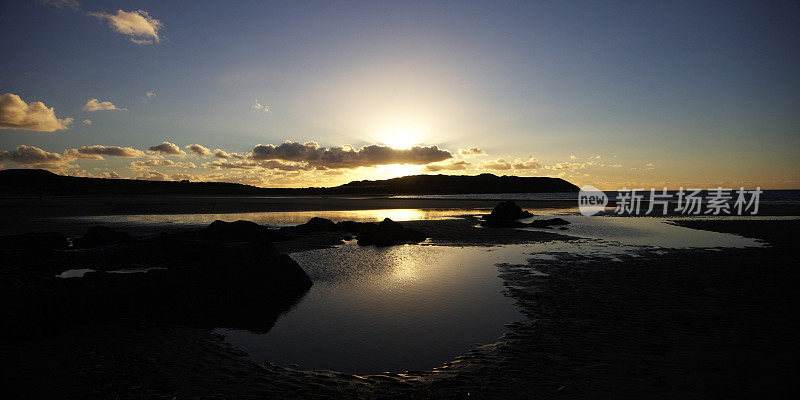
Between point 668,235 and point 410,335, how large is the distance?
25032 millimetres

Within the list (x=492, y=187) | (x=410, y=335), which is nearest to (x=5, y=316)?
Result: (x=410, y=335)

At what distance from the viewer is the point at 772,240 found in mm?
21938

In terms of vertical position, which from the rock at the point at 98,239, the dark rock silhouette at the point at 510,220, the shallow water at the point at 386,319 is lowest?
the shallow water at the point at 386,319

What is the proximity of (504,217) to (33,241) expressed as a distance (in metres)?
32.9

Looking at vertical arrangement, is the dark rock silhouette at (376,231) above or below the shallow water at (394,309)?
above

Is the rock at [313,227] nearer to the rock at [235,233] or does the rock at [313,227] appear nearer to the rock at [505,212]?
the rock at [235,233]

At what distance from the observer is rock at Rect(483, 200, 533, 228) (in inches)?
1260

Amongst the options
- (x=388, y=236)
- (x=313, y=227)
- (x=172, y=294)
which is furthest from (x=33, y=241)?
(x=388, y=236)

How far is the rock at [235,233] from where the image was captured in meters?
21.0

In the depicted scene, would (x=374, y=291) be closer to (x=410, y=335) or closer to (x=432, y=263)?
(x=410, y=335)

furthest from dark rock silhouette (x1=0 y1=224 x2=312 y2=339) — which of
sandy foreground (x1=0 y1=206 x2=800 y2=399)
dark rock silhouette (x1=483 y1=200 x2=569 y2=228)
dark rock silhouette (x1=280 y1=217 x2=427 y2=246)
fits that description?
dark rock silhouette (x1=483 y1=200 x2=569 y2=228)

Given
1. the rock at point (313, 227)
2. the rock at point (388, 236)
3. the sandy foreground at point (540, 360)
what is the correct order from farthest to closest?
the rock at point (313, 227)
the rock at point (388, 236)
the sandy foreground at point (540, 360)

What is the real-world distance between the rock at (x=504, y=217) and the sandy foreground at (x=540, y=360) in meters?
20.8

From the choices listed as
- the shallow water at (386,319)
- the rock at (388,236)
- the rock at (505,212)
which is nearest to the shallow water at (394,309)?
the shallow water at (386,319)
